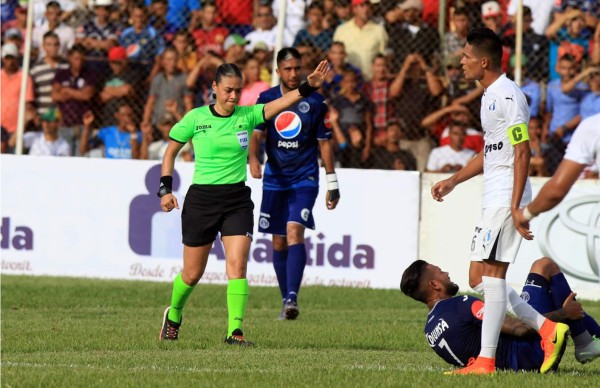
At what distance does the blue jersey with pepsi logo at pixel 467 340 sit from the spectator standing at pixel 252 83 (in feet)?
32.1

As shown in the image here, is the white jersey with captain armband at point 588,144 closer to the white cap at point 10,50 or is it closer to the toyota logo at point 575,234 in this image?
the toyota logo at point 575,234

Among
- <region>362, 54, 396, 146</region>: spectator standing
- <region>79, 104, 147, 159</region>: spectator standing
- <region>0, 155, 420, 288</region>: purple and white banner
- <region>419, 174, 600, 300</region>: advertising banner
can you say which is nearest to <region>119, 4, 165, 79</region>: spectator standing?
<region>79, 104, 147, 159</region>: spectator standing

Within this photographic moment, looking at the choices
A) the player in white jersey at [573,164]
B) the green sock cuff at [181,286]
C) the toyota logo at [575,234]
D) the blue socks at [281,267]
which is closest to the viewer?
the player in white jersey at [573,164]

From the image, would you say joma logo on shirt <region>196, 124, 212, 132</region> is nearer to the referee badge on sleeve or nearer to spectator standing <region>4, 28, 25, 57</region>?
the referee badge on sleeve

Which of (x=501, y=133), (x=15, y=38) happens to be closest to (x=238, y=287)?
(x=501, y=133)

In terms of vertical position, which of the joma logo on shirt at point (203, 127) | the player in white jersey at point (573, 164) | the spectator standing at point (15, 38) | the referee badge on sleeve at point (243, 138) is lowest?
the player in white jersey at point (573, 164)

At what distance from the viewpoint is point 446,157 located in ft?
55.9

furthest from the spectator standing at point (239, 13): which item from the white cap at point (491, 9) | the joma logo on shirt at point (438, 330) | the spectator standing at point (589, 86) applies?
the joma logo on shirt at point (438, 330)

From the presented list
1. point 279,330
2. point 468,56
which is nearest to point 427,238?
point 279,330

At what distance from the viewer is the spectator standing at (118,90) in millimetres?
18516

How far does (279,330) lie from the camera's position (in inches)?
450

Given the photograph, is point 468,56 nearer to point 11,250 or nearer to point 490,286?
point 490,286

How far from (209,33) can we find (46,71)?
2.50 meters

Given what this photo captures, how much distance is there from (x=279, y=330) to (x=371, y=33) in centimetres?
745
